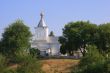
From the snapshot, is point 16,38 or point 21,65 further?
point 16,38

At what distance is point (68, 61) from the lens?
99062 millimetres

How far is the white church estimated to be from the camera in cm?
13816

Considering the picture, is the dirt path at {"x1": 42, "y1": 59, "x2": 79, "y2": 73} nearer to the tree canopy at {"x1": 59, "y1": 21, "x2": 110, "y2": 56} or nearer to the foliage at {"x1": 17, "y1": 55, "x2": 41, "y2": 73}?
the tree canopy at {"x1": 59, "y1": 21, "x2": 110, "y2": 56}

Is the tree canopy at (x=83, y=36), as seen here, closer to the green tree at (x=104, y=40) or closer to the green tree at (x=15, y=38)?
the green tree at (x=104, y=40)

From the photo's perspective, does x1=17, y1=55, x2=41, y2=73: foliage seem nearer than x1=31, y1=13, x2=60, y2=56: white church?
Yes

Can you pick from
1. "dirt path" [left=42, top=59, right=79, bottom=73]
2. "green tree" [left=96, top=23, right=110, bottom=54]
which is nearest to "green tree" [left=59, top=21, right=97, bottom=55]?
"green tree" [left=96, top=23, right=110, bottom=54]

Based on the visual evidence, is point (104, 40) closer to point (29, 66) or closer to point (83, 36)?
point (83, 36)

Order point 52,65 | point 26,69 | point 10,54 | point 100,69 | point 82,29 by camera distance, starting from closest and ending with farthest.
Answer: point 100,69 < point 26,69 < point 52,65 < point 10,54 < point 82,29

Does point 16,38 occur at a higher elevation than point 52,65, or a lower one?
higher

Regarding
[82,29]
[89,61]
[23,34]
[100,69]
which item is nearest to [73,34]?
[82,29]

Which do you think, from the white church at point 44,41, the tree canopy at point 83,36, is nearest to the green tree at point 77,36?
the tree canopy at point 83,36

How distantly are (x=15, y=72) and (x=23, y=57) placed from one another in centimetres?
274

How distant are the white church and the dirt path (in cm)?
3623

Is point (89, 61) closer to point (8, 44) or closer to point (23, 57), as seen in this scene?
point (23, 57)
